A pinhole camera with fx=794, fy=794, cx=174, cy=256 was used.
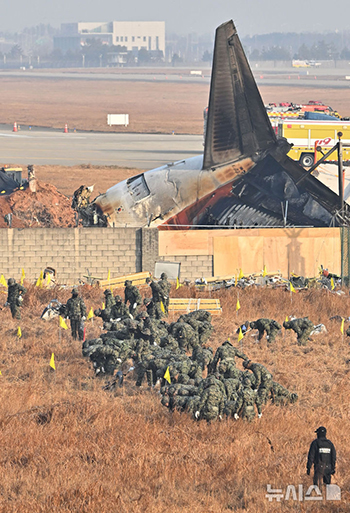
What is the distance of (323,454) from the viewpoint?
32.8 ft

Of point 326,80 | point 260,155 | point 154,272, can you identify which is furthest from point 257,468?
point 326,80

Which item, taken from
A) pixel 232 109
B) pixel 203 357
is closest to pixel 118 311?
pixel 203 357

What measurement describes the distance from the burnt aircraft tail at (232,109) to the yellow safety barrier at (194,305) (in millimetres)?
5858

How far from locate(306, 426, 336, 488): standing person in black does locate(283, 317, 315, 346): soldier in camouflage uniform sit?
851 centimetres

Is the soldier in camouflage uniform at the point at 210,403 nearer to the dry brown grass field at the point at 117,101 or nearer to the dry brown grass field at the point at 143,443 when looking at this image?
the dry brown grass field at the point at 143,443

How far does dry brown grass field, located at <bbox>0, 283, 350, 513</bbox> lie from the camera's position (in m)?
10.4

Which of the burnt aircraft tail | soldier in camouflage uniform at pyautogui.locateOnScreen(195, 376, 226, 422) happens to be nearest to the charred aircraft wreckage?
the burnt aircraft tail

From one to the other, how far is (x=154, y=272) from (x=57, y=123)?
6888 centimetres

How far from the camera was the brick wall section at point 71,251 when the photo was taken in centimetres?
2470

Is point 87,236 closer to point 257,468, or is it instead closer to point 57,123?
point 257,468

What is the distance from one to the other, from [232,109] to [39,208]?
29.2 ft

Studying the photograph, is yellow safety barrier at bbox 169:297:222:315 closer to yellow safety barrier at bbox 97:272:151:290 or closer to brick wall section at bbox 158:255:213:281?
yellow safety barrier at bbox 97:272:151:290

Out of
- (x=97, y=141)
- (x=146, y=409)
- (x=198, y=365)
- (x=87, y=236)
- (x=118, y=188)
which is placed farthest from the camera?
(x=97, y=141)

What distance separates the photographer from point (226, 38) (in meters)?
25.4
